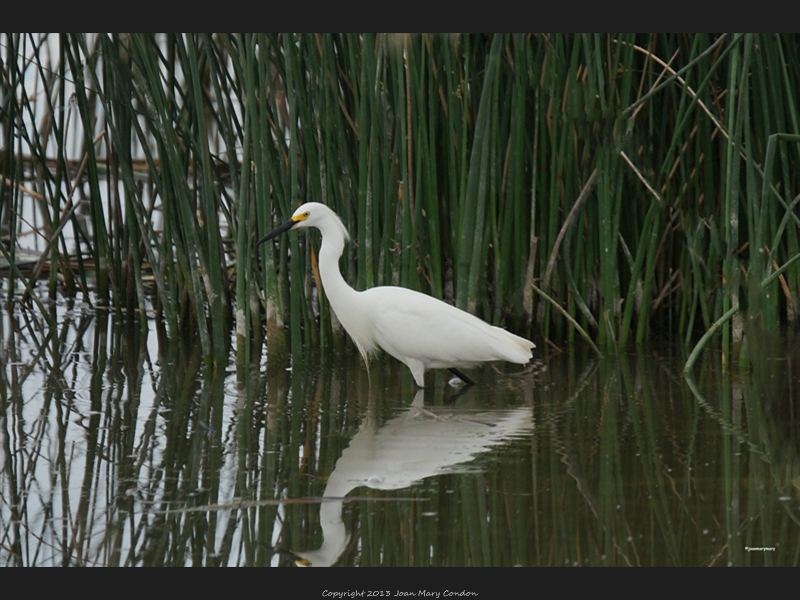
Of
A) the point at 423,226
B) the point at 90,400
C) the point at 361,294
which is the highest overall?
the point at 423,226

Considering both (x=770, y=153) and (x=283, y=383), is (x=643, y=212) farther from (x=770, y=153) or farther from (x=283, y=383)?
(x=283, y=383)

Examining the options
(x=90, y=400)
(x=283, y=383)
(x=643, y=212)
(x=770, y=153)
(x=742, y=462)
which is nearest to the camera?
(x=742, y=462)

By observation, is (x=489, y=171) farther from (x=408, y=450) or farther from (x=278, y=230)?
(x=408, y=450)

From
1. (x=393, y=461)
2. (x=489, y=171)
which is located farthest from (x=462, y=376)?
(x=393, y=461)

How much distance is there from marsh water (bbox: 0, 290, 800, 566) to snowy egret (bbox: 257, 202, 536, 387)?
242 millimetres

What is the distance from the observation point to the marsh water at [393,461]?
3654 mm

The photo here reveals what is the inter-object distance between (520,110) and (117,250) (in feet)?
10.1

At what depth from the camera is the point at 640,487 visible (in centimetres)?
420

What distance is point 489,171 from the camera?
6066 millimetres

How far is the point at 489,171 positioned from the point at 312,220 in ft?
3.53

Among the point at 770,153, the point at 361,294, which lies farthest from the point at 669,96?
the point at 361,294

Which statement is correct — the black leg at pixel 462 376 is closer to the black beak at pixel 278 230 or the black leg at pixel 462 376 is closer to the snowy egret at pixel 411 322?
the snowy egret at pixel 411 322

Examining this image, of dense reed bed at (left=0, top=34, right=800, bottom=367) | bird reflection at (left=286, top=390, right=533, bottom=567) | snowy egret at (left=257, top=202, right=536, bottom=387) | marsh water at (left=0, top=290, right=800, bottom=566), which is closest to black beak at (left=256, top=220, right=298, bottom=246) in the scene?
snowy egret at (left=257, top=202, right=536, bottom=387)

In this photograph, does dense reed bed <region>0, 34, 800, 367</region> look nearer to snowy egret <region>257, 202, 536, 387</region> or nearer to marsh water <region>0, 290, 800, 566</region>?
snowy egret <region>257, 202, 536, 387</region>
